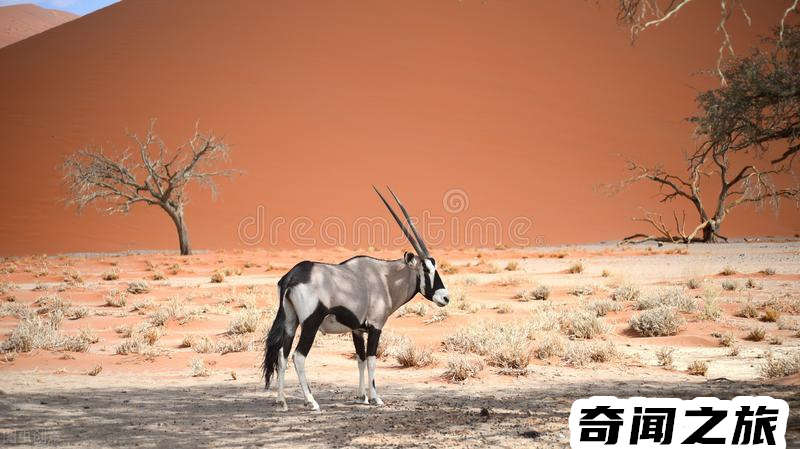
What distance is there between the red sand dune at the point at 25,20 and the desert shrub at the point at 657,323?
13514 centimetres

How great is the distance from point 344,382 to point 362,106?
4670cm

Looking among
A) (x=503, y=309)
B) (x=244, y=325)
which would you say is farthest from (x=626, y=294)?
(x=244, y=325)

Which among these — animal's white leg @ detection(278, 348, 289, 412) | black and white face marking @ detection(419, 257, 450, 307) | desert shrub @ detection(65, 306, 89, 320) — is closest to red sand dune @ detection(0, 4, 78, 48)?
desert shrub @ detection(65, 306, 89, 320)

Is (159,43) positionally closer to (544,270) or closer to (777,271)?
(544,270)

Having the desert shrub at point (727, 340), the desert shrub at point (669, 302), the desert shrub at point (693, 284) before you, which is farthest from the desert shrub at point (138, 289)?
the desert shrub at point (727, 340)

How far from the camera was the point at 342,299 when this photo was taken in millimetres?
6492

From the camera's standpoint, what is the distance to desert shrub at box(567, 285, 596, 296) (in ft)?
57.7

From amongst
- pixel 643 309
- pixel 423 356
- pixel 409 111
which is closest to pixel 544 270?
pixel 643 309

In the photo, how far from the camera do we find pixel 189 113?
53219 mm

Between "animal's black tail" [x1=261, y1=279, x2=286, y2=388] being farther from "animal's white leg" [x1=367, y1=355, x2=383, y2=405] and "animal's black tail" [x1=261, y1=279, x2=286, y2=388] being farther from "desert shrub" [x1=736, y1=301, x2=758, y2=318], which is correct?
"desert shrub" [x1=736, y1=301, x2=758, y2=318]

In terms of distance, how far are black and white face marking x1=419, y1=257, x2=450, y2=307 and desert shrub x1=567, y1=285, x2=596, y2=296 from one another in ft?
37.6

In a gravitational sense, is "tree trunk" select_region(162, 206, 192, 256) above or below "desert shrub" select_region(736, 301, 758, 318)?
above

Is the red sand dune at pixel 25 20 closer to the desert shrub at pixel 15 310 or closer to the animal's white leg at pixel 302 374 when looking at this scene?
the desert shrub at pixel 15 310

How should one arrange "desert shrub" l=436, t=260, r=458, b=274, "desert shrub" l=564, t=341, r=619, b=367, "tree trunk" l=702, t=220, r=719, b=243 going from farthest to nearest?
"tree trunk" l=702, t=220, r=719, b=243
"desert shrub" l=436, t=260, r=458, b=274
"desert shrub" l=564, t=341, r=619, b=367
